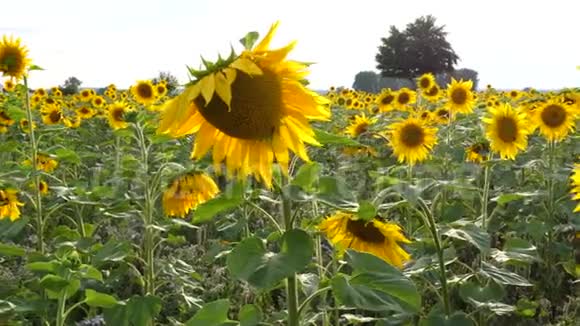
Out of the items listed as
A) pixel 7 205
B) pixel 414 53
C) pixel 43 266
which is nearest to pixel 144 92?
pixel 7 205

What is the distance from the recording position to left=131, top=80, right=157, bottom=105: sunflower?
23.1 feet

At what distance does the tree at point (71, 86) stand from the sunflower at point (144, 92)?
12785 millimetres

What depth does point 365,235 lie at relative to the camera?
2197mm

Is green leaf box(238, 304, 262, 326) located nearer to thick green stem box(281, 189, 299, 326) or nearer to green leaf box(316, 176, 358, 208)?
thick green stem box(281, 189, 299, 326)

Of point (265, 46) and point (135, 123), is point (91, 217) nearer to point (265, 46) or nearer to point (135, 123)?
point (135, 123)

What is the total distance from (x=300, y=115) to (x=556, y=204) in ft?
9.09

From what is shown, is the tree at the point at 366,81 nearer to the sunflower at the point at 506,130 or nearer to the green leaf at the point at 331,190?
the sunflower at the point at 506,130

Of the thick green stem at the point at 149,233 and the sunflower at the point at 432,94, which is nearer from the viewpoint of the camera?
the thick green stem at the point at 149,233

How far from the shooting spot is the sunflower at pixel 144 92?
7031 millimetres

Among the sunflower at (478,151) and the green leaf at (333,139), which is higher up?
the green leaf at (333,139)

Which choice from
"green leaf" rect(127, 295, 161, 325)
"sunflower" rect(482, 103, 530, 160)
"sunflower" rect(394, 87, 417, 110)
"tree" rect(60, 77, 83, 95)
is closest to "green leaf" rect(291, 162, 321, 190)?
"green leaf" rect(127, 295, 161, 325)

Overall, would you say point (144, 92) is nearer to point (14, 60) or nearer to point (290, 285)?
point (14, 60)

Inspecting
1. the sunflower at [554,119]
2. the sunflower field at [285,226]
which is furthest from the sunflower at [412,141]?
the sunflower at [554,119]

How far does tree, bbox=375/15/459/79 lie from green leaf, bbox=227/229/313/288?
38.8 meters
